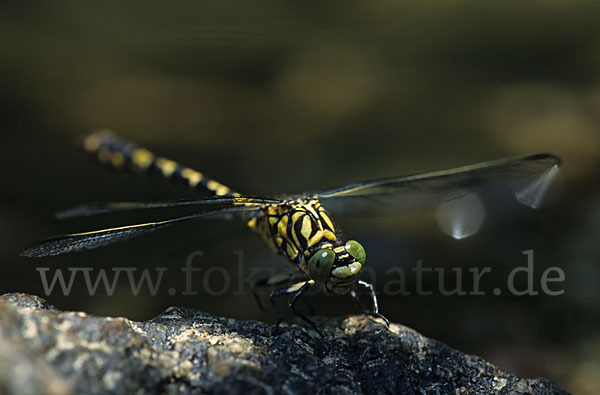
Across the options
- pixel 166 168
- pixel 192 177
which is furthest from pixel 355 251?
pixel 166 168

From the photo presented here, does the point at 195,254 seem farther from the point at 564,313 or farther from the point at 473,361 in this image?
the point at 564,313

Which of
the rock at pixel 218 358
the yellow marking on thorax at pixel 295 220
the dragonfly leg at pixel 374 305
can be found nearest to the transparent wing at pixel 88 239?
the rock at pixel 218 358

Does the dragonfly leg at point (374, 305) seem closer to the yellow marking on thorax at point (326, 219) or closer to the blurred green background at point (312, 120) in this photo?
the yellow marking on thorax at point (326, 219)

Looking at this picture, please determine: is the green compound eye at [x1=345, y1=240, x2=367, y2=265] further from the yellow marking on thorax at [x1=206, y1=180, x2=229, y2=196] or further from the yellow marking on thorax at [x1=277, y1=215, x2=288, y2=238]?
the yellow marking on thorax at [x1=206, y1=180, x2=229, y2=196]

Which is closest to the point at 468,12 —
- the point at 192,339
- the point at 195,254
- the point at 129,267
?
the point at 195,254

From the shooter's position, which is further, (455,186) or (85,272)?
(85,272)

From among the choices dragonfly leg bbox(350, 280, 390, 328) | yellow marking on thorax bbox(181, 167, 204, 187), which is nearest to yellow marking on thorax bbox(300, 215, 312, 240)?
dragonfly leg bbox(350, 280, 390, 328)
